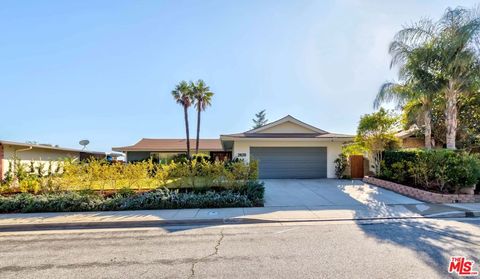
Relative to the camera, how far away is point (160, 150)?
86.8 feet

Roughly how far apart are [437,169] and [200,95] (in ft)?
67.4

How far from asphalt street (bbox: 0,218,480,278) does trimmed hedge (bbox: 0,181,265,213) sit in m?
A: 1.87

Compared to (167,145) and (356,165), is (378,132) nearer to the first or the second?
(356,165)

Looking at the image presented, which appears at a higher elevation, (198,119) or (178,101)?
(178,101)

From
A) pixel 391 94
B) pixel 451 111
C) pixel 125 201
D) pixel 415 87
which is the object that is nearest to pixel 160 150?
pixel 125 201

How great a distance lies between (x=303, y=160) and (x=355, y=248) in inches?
454

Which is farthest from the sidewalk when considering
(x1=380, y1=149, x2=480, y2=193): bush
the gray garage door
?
the gray garage door

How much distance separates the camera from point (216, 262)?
423 centimetres

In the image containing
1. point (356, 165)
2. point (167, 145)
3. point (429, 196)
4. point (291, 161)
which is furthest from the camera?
point (167, 145)

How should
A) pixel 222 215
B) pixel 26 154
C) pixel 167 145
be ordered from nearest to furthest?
1. pixel 222 215
2. pixel 26 154
3. pixel 167 145

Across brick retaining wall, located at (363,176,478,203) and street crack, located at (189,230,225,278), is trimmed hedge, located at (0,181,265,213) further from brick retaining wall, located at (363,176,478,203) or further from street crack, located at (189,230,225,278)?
brick retaining wall, located at (363,176,478,203)

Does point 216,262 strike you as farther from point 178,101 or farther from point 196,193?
point 178,101

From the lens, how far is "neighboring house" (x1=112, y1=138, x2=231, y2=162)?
85.1 feet

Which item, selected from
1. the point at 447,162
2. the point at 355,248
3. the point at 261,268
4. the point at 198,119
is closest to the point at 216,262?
the point at 261,268
